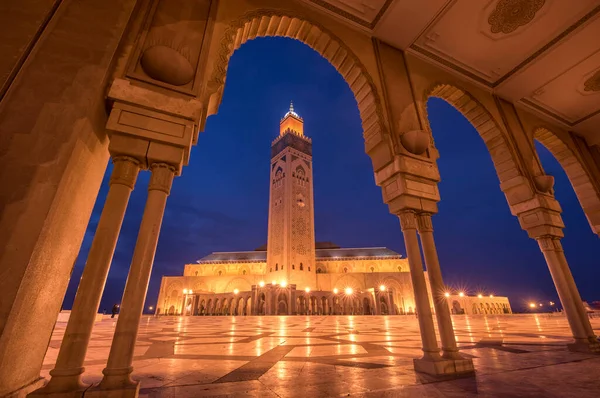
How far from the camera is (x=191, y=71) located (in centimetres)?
266

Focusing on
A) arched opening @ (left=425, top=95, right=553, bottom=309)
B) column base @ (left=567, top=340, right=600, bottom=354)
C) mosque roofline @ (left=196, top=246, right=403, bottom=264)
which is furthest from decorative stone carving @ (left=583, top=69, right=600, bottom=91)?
arched opening @ (left=425, top=95, right=553, bottom=309)

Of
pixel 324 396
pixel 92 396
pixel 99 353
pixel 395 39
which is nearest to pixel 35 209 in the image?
pixel 92 396

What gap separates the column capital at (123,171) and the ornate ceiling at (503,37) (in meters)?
3.67

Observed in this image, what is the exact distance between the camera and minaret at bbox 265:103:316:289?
31.5 m

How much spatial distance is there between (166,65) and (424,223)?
3375 mm

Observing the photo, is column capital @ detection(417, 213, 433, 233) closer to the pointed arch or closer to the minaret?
the pointed arch

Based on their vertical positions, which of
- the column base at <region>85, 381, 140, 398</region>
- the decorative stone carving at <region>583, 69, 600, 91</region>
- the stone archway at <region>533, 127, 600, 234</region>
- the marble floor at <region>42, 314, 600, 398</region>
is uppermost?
the decorative stone carving at <region>583, 69, 600, 91</region>

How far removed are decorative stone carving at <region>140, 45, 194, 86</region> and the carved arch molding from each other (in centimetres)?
72

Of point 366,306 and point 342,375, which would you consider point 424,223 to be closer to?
point 342,375

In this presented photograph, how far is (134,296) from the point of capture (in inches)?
75.7

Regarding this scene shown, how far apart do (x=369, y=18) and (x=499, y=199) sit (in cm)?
8704

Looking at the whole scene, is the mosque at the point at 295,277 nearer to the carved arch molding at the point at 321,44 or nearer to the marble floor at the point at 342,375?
the marble floor at the point at 342,375

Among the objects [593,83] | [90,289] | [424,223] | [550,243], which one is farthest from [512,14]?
[90,289]

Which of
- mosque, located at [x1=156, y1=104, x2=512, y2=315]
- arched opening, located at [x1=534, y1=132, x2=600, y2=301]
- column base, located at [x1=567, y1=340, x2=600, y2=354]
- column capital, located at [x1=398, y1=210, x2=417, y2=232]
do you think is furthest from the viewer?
arched opening, located at [x1=534, y1=132, x2=600, y2=301]
